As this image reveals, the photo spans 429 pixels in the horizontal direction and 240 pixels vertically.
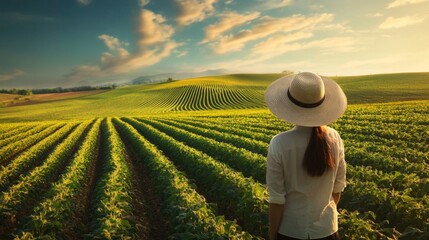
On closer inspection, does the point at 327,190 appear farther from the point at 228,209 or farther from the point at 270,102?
the point at 228,209

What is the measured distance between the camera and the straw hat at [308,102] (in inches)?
116

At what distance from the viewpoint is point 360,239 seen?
538cm

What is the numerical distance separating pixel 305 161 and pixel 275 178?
0.33 meters

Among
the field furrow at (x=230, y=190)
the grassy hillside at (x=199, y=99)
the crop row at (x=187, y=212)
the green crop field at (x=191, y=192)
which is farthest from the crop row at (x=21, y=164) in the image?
the grassy hillside at (x=199, y=99)

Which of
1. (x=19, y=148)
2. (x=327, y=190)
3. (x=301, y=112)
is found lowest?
(x=19, y=148)

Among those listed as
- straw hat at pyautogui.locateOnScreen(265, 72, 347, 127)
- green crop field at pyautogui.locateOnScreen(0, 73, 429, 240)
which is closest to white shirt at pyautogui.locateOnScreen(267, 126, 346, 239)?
straw hat at pyautogui.locateOnScreen(265, 72, 347, 127)

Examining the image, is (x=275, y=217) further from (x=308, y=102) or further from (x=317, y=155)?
(x=308, y=102)

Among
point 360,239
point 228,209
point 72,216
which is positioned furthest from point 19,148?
point 360,239

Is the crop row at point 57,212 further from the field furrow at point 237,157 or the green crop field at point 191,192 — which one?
the field furrow at point 237,157

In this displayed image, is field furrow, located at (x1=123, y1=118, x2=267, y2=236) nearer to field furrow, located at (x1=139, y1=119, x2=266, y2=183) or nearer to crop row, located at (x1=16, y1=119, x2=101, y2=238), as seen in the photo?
field furrow, located at (x1=139, y1=119, x2=266, y2=183)

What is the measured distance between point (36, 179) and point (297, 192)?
1253 centimetres

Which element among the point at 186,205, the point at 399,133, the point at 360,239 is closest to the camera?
the point at 360,239

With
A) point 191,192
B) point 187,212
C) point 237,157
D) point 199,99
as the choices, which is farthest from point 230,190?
point 199,99

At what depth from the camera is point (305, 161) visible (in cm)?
292
